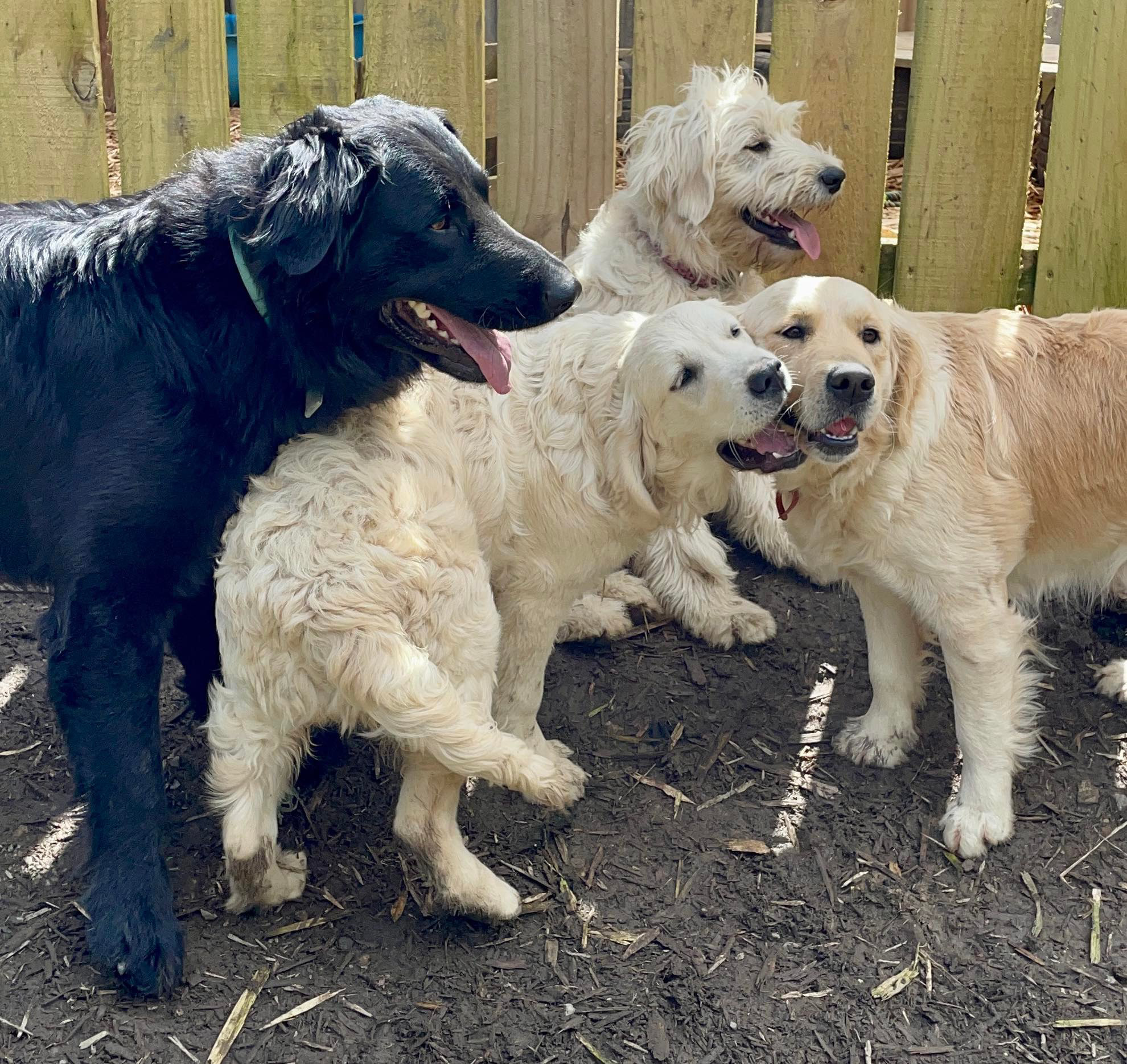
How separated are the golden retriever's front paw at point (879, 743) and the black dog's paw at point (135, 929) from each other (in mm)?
1908

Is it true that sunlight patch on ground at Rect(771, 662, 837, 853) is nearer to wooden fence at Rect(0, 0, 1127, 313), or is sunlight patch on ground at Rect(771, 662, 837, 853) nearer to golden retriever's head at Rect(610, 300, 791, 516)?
golden retriever's head at Rect(610, 300, 791, 516)

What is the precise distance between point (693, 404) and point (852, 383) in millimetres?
418

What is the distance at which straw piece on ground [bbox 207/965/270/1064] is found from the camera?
8.71 feet

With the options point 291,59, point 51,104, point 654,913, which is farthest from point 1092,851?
point 51,104

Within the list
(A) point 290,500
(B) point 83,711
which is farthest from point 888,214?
(B) point 83,711

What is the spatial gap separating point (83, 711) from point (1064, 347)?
109 inches

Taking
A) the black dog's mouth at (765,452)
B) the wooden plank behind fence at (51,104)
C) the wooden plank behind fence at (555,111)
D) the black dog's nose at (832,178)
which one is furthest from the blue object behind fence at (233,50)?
the black dog's mouth at (765,452)

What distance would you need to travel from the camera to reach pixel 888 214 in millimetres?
6344

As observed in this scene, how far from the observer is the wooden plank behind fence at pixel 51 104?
4570mm

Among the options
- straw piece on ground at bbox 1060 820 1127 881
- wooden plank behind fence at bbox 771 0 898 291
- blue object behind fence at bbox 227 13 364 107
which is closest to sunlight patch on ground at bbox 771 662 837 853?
straw piece on ground at bbox 1060 820 1127 881

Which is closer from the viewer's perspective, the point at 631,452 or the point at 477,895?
the point at 477,895

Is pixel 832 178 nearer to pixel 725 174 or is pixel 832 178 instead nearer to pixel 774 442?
pixel 725 174

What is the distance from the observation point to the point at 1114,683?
3857 millimetres

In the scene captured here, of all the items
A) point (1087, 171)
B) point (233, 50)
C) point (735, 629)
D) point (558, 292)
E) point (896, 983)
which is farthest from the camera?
point (233, 50)
